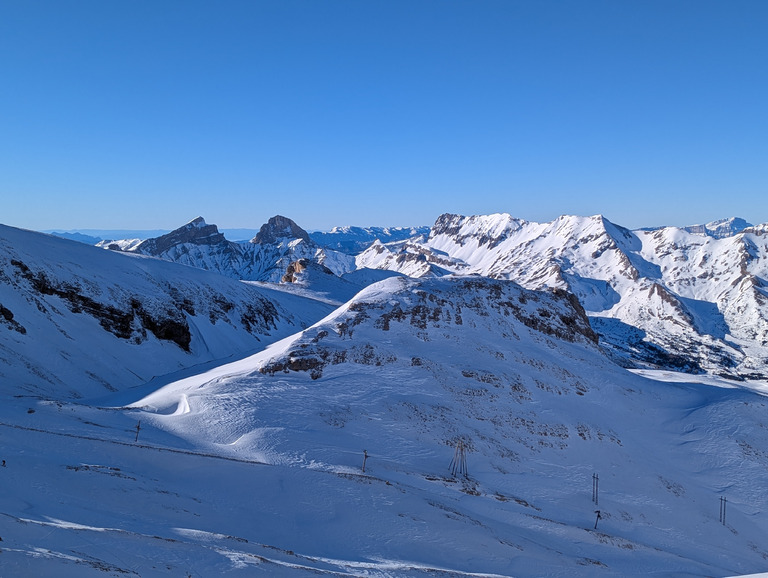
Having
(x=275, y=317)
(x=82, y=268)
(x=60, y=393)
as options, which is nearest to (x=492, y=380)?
(x=60, y=393)

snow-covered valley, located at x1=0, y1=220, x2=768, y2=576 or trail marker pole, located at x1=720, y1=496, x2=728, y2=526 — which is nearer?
snow-covered valley, located at x1=0, y1=220, x2=768, y2=576

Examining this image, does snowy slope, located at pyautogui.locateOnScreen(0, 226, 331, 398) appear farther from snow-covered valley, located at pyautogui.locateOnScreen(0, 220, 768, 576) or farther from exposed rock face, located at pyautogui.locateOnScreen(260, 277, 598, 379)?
exposed rock face, located at pyautogui.locateOnScreen(260, 277, 598, 379)

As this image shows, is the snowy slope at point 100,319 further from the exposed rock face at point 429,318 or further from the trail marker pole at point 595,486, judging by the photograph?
the trail marker pole at point 595,486

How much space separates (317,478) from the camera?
24.1m

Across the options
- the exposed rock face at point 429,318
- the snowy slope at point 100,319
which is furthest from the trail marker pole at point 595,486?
the snowy slope at point 100,319

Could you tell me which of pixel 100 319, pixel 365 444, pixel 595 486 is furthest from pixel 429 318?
pixel 100 319

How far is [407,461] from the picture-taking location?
32438mm

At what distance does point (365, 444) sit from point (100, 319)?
1628 inches

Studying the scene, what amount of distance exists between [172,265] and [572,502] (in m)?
76.7

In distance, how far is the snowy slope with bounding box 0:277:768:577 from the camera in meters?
16.2

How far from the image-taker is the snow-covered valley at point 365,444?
16984 mm

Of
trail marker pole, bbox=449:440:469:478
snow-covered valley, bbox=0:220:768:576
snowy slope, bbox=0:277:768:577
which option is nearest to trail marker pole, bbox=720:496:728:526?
snow-covered valley, bbox=0:220:768:576

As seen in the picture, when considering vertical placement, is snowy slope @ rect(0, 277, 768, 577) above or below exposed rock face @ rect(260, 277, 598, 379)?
below

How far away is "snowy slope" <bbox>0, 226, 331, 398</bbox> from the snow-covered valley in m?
0.33
